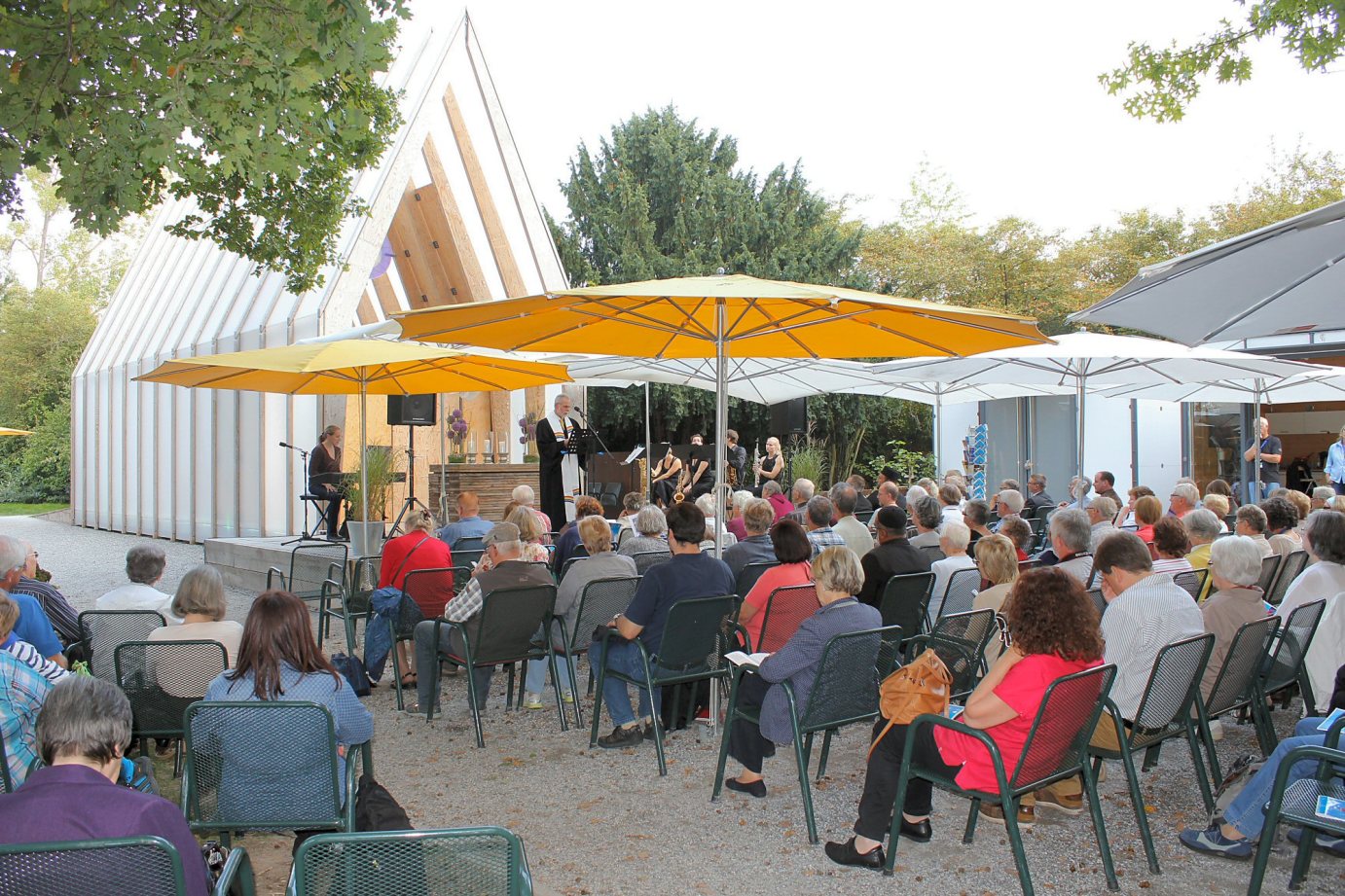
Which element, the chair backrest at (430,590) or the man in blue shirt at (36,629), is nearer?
the man in blue shirt at (36,629)

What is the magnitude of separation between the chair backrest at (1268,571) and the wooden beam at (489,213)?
1225 cm

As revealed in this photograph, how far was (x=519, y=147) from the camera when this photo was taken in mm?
16609

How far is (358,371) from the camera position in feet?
29.1

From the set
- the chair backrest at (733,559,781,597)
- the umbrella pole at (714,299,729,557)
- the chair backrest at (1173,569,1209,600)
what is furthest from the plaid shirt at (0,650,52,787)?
the chair backrest at (1173,569,1209,600)

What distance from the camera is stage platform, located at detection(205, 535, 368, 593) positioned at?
10578mm

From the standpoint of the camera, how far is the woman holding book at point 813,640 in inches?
158

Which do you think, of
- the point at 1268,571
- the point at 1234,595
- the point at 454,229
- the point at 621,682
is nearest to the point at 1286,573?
the point at 1268,571

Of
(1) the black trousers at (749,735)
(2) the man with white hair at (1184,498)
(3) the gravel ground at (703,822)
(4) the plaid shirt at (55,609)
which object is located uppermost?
(2) the man with white hair at (1184,498)

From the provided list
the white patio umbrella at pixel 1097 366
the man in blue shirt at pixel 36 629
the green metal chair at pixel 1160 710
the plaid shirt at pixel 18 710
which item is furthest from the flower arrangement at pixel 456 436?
the green metal chair at pixel 1160 710

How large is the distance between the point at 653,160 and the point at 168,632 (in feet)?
71.3

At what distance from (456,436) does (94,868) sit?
47.2ft

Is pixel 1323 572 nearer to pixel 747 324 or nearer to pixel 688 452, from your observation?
pixel 747 324

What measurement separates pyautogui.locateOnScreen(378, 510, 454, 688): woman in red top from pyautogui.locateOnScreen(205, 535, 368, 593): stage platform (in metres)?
4.43

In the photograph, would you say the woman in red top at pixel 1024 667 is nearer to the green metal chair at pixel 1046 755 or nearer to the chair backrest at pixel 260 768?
the green metal chair at pixel 1046 755
